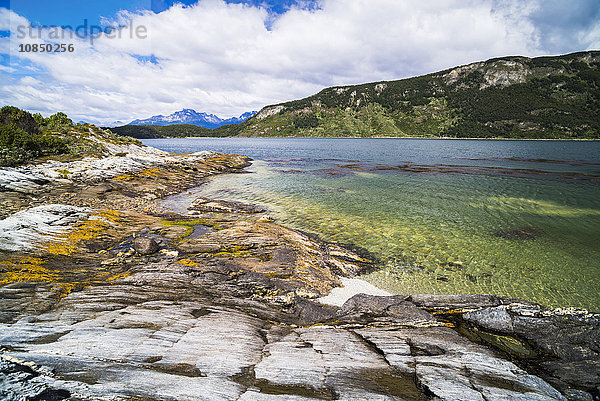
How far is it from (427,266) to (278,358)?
12.7 meters

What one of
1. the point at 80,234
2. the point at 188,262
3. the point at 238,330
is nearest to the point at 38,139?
the point at 80,234

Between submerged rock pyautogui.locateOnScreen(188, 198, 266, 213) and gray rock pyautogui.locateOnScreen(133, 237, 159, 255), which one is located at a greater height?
submerged rock pyautogui.locateOnScreen(188, 198, 266, 213)

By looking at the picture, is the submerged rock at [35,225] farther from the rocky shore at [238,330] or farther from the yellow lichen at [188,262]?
the yellow lichen at [188,262]

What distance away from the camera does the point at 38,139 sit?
34625 mm

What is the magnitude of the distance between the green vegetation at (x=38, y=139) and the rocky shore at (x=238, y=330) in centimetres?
2371

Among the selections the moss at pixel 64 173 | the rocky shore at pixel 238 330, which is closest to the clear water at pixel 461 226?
the rocky shore at pixel 238 330

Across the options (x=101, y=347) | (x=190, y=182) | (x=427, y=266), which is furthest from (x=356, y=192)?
(x=101, y=347)

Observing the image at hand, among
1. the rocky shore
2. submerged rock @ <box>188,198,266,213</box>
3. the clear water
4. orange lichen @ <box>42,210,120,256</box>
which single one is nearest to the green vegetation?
the clear water

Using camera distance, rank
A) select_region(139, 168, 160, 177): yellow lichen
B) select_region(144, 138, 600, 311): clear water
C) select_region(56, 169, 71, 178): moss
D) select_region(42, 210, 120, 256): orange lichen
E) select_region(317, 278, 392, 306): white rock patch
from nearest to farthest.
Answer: select_region(317, 278, 392, 306): white rock patch
select_region(42, 210, 120, 256): orange lichen
select_region(144, 138, 600, 311): clear water
select_region(56, 169, 71, 178): moss
select_region(139, 168, 160, 177): yellow lichen

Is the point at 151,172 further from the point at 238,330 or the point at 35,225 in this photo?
the point at 238,330

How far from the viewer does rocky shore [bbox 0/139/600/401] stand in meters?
5.57

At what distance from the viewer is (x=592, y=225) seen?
23.3m

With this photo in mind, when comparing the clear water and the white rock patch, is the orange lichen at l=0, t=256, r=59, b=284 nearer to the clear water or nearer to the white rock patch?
the white rock patch

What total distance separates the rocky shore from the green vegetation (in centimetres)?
2371
